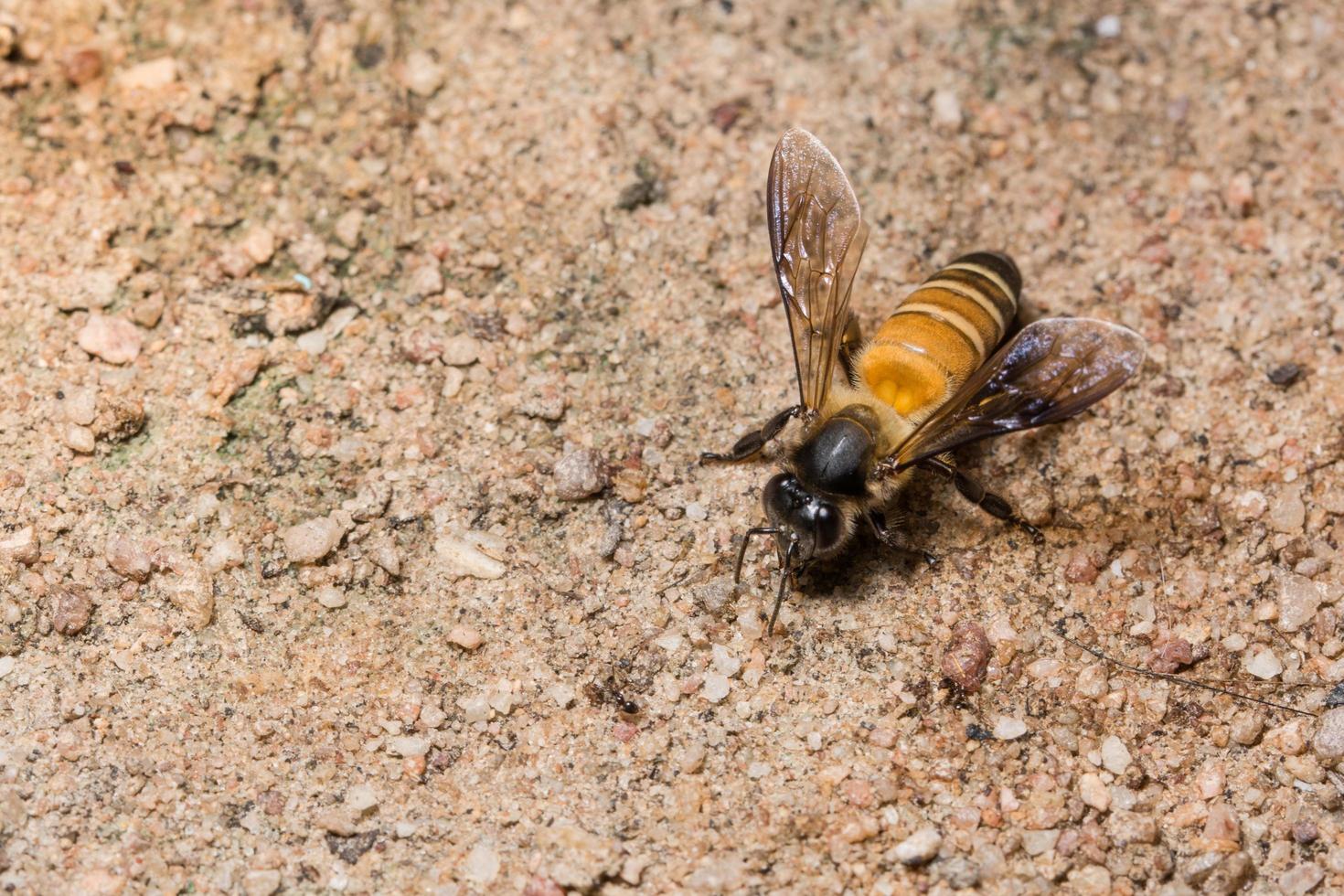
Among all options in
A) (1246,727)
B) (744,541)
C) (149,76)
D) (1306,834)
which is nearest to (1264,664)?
(1246,727)

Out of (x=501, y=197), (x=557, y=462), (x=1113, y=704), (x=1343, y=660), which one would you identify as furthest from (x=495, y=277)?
(x=1343, y=660)

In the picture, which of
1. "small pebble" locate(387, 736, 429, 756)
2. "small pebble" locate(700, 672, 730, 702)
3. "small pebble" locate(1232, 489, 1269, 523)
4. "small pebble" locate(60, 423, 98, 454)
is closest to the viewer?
"small pebble" locate(387, 736, 429, 756)

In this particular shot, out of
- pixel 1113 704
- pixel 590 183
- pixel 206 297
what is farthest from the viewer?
pixel 590 183

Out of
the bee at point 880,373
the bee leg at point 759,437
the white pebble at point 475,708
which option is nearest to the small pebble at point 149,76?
the bee at point 880,373

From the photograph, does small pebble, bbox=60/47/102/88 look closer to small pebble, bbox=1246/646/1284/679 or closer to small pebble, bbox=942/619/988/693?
small pebble, bbox=942/619/988/693

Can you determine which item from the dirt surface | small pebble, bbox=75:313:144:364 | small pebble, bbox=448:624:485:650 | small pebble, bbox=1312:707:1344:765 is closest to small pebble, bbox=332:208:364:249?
the dirt surface

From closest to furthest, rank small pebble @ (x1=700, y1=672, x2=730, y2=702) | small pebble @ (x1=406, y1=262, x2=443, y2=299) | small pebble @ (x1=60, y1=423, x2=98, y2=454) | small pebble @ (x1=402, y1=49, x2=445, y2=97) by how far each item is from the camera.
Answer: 1. small pebble @ (x1=700, y1=672, x2=730, y2=702)
2. small pebble @ (x1=60, y1=423, x2=98, y2=454)
3. small pebble @ (x1=406, y1=262, x2=443, y2=299)
4. small pebble @ (x1=402, y1=49, x2=445, y2=97)

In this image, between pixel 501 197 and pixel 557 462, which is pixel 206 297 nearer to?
pixel 501 197
